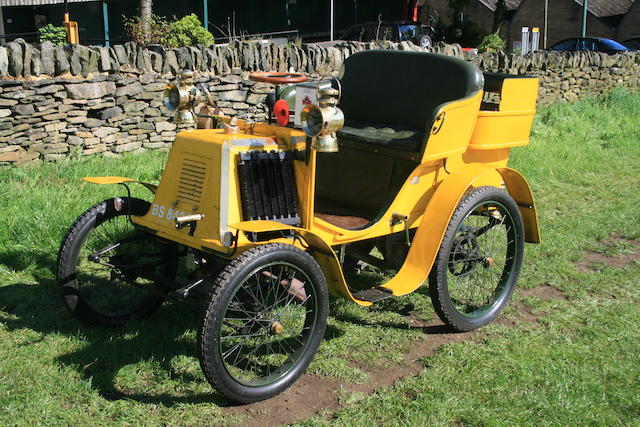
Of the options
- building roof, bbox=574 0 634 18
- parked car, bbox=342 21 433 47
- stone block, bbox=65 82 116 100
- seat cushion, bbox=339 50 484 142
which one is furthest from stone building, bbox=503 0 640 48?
seat cushion, bbox=339 50 484 142

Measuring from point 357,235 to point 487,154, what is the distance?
1179 mm

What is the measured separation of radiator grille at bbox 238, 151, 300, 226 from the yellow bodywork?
4cm

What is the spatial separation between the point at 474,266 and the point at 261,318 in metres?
1.63

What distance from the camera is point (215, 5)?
21109 millimetres

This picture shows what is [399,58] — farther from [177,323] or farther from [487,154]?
[177,323]

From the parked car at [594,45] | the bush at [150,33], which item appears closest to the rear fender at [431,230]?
the bush at [150,33]

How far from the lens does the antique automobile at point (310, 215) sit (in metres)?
3.42

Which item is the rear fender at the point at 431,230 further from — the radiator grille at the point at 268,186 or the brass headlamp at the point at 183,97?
the brass headlamp at the point at 183,97

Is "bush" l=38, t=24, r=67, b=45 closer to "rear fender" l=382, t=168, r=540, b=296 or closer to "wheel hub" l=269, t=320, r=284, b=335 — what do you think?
"rear fender" l=382, t=168, r=540, b=296

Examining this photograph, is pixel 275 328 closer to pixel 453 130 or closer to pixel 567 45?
pixel 453 130

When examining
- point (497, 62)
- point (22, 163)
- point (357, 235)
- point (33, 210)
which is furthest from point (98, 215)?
point (497, 62)

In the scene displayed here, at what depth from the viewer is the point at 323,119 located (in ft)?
10.8

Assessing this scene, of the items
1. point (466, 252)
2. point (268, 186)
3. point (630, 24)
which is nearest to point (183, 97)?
point (268, 186)

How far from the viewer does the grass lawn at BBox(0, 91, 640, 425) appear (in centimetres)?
333
